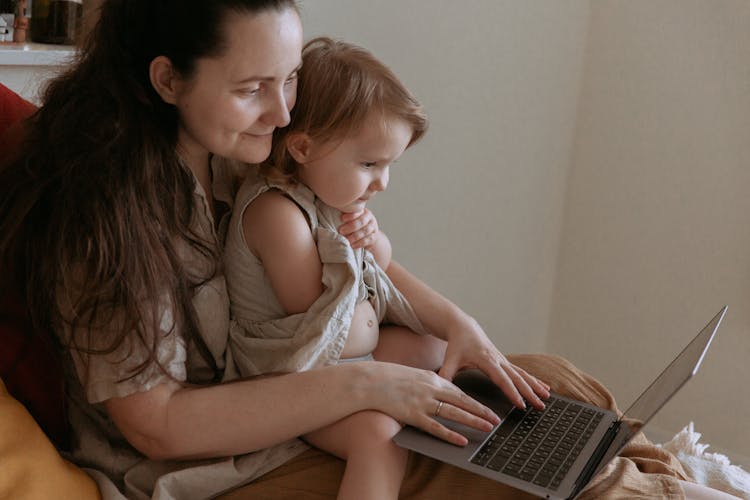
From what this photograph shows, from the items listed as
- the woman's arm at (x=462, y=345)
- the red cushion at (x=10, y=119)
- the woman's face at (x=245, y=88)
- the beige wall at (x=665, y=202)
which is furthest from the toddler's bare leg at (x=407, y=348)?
the beige wall at (x=665, y=202)

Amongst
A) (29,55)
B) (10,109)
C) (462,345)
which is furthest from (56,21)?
(462,345)

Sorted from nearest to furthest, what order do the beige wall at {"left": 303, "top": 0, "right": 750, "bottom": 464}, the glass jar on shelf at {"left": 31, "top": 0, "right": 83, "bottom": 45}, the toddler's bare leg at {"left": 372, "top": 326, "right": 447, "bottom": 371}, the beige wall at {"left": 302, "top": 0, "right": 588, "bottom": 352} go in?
the toddler's bare leg at {"left": 372, "top": 326, "right": 447, "bottom": 371}
the glass jar on shelf at {"left": 31, "top": 0, "right": 83, "bottom": 45}
the beige wall at {"left": 302, "top": 0, "right": 588, "bottom": 352}
the beige wall at {"left": 303, "top": 0, "right": 750, "bottom": 464}

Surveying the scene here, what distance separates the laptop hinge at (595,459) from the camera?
125 centimetres

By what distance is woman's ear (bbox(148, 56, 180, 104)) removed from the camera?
127 cm

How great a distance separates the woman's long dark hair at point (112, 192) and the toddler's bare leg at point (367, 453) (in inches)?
9.6

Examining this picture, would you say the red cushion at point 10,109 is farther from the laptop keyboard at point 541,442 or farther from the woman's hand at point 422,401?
the laptop keyboard at point 541,442

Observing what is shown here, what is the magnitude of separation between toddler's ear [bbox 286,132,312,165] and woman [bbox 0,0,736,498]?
0.09m

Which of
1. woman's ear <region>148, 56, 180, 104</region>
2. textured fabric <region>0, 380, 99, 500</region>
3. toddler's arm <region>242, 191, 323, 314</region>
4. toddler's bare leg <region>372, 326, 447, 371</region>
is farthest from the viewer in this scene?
toddler's bare leg <region>372, 326, 447, 371</region>

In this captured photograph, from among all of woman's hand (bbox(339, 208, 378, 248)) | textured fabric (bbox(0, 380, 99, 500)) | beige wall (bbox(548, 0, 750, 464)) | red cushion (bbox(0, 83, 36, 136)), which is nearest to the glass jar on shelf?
red cushion (bbox(0, 83, 36, 136))

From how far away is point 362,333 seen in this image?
4.88 feet

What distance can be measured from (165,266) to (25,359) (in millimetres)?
258

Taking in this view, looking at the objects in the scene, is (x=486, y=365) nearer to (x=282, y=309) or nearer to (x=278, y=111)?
(x=282, y=309)

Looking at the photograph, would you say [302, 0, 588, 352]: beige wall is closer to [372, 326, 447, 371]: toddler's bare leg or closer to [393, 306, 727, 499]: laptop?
[372, 326, 447, 371]: toddler's bare leg

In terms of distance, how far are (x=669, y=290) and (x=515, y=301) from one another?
444 millimetres
